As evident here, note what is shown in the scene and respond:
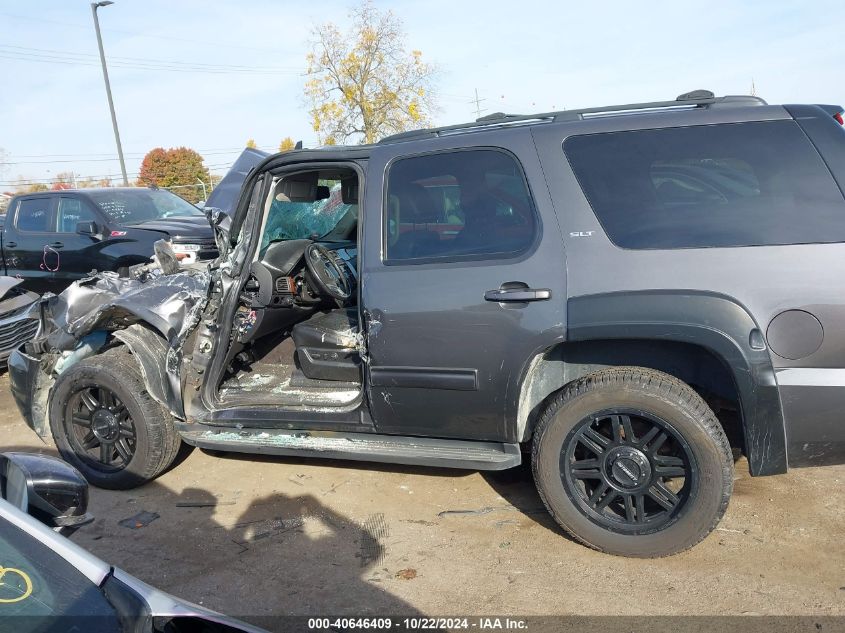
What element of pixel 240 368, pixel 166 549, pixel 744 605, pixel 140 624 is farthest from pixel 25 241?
pixel 744 605

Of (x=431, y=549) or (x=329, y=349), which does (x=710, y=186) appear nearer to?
(x=431, y=549)

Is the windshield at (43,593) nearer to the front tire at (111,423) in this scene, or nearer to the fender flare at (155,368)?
the fender flare at (155,368)

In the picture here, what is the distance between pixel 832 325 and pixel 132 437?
393 cm

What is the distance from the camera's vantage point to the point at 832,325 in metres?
2.77

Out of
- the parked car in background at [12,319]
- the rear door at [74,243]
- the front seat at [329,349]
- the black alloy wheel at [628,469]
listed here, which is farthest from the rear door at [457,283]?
the rear door at [74,243]

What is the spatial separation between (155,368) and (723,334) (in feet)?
10.6

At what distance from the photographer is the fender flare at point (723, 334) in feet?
9.45

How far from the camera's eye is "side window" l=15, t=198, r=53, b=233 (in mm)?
9219

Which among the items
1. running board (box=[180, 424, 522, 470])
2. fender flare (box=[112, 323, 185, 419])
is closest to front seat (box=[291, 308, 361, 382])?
running board (box=[180, 424, 522, 470])

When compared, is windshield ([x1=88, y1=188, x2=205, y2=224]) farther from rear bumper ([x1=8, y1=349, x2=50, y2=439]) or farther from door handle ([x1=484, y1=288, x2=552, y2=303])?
door handle ([x1=484, y1=288, x2=552, y2=303])

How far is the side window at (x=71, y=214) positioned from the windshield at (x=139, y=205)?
18 centimetres

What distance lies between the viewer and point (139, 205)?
30.1 feet

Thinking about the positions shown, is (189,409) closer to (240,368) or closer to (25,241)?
(240,368)

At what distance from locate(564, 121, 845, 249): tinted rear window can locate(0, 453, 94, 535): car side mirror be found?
241cm
